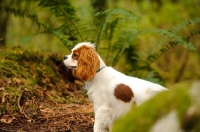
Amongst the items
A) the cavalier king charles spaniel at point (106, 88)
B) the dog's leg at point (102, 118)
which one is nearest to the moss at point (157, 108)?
the cavalier king charles spaniel at point (106, 88)

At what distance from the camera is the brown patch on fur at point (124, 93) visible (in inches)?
199

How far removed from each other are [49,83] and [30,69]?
17.7 inches

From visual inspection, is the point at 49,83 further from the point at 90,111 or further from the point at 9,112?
the point at 9,112

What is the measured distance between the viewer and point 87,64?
5.21 m

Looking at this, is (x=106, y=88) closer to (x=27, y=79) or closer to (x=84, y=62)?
(x=84, y=62)

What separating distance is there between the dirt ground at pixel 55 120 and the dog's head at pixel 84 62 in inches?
38.1

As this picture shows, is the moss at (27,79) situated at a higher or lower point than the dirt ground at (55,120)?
higher

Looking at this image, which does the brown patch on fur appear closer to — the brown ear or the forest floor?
the brown ear

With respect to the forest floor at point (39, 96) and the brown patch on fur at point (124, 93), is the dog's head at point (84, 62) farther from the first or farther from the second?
the forest floor at point (39, 96)

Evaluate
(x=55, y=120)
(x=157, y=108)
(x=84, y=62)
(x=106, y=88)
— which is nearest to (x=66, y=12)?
(x=55, y=120)

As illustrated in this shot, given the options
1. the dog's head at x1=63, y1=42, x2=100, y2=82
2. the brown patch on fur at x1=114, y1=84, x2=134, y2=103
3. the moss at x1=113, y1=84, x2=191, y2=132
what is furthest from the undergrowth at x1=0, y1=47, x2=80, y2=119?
the moss at x1=113, y1=84, x2=191, y2=132

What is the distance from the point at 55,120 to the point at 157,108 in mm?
3531

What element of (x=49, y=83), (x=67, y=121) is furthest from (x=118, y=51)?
(x=67, y=121)

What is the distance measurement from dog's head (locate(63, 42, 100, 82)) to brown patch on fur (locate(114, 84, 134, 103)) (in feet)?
1.40
